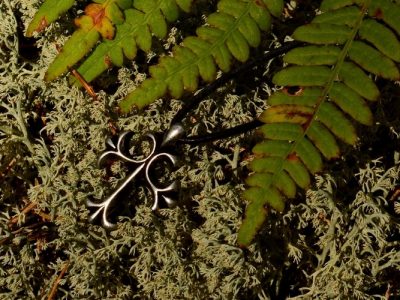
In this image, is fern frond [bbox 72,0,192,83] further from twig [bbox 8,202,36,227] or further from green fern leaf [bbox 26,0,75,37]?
twig [bbox 8,202,36,227]

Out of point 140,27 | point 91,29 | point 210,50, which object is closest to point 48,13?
point 91,29

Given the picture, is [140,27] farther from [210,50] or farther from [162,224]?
[162,224]

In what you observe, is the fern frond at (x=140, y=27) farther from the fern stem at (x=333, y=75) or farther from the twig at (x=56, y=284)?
the twig at (x=56, y=284)

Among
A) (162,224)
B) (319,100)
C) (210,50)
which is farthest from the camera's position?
(162,224)

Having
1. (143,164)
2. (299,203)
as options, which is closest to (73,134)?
(143,164)

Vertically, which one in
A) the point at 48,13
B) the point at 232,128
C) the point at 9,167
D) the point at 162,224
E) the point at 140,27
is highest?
the point at 48,13

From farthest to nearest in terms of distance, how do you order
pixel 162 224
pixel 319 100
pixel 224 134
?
pixel 162 224
pixel 224 134
pixel 319 100

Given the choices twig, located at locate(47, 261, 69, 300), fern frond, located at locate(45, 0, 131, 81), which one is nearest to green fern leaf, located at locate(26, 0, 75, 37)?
fern frond, located at locate(45, 0, 131, 81)

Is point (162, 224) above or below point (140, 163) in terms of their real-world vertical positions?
below
